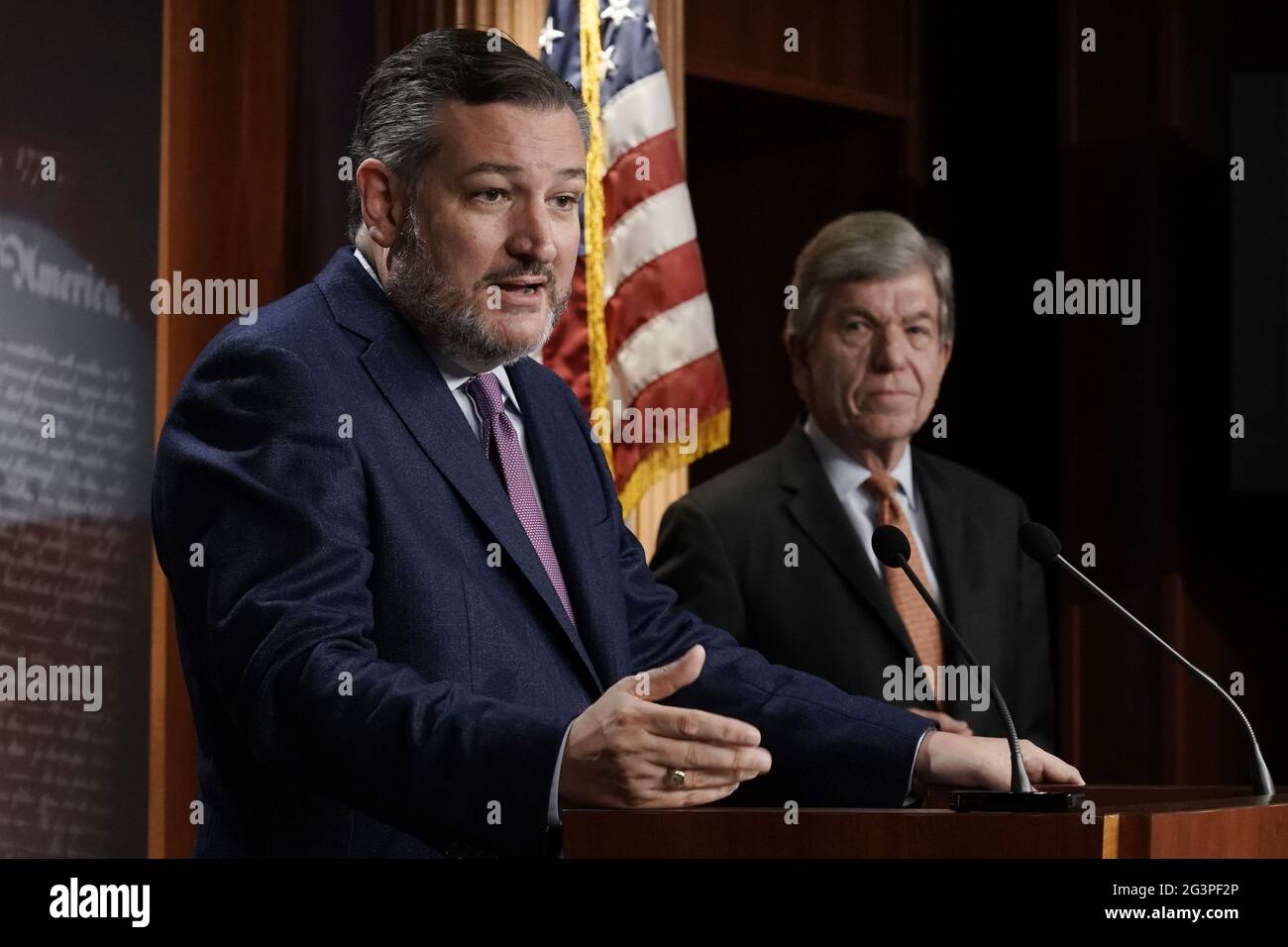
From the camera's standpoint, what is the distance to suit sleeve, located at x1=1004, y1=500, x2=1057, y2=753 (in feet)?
12.7

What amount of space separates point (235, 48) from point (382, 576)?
2.10 meters

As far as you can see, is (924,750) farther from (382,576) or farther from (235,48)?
(235,48)

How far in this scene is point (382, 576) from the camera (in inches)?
84.4

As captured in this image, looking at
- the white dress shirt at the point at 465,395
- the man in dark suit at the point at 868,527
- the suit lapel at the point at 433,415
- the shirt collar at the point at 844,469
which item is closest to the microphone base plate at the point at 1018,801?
the suit lapel at the point at 433,415

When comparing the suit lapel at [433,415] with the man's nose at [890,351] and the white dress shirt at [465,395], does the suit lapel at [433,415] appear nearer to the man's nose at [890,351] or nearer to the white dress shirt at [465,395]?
the white dress shirt at [465,395]

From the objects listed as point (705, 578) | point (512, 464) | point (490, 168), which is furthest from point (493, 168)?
point (705, 578)

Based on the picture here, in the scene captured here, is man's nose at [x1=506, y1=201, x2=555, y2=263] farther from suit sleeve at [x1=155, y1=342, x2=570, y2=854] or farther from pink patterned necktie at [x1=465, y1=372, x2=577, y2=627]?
suit sleeve at [x1=155, y1=342, x2=570, y2=854]

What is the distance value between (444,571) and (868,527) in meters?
1.80

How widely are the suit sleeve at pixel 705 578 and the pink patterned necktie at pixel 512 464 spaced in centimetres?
129

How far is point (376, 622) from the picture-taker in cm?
215

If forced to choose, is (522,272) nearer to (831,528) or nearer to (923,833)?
(923,833)

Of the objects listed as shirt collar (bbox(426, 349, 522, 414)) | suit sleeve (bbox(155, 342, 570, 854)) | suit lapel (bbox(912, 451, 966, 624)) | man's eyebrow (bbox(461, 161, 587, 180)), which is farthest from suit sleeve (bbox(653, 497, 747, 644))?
suit sleeve (bbox(155, 342, 570, 854))

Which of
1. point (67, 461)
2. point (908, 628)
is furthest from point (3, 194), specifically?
point (908, 628)

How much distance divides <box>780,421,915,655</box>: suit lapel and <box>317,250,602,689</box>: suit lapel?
1485 mm
